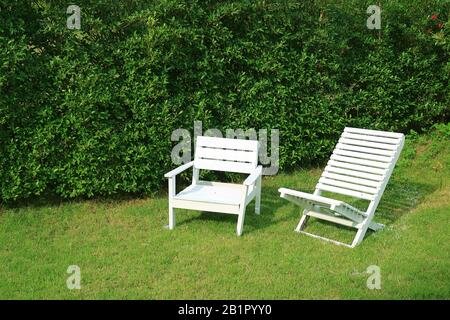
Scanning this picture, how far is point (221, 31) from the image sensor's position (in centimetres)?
718

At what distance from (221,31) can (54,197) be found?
2.98 meters

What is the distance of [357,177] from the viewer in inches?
258

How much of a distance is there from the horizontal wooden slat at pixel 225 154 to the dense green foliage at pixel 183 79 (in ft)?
1.72

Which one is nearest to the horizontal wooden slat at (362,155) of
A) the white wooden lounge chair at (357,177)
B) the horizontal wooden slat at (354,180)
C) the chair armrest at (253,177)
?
the white wooden lounge chair at (357,177)

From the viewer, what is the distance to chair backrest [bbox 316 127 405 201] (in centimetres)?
614

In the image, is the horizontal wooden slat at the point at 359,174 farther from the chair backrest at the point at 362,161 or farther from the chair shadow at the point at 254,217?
the chair shadow at the point at 254,217

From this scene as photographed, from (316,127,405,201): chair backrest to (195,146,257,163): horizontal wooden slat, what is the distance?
0.87 meters

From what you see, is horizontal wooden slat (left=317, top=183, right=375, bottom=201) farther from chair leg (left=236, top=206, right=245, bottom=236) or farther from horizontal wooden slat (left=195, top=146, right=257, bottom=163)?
chair leg (left=236, top=206, right=245, bottom=236)

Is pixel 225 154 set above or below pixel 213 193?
above

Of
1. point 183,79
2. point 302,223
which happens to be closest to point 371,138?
point 302,223

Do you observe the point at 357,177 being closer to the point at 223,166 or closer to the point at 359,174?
the point at 359,174

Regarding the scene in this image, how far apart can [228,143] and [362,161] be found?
5.17 feet

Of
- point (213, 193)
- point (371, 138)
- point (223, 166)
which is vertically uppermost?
point (371, 138)

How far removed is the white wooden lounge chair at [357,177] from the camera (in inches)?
231
